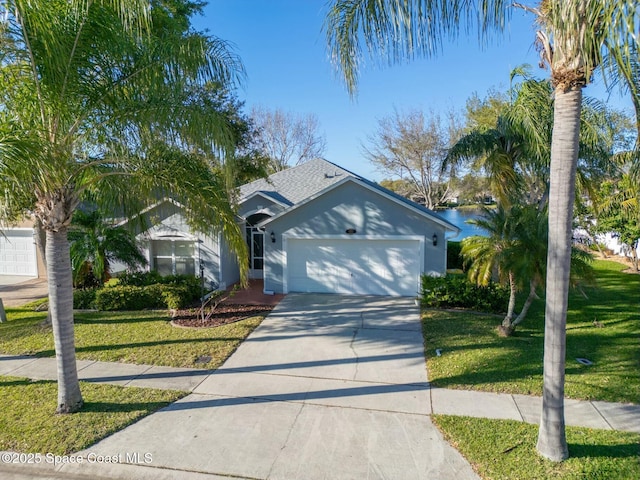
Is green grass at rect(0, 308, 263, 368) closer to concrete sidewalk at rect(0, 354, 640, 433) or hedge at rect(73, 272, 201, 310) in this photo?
concrete sidewalk at rect(0, 354, 640, 433)

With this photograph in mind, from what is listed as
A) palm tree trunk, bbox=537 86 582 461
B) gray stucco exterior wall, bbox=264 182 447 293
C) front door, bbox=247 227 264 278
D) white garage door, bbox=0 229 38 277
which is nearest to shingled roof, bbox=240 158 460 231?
front door, bbox=247 227 264 278

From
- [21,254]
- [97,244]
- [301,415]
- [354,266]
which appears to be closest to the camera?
[301,415]

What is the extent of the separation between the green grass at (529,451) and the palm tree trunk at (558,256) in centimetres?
22

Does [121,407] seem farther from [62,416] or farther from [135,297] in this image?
[135,297]

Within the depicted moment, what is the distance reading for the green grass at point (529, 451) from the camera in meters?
4.61

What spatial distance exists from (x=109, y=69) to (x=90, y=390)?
549 cm

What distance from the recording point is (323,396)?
22.2 ft

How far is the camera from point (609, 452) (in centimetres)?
498

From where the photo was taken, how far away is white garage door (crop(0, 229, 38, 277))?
60.5 ft

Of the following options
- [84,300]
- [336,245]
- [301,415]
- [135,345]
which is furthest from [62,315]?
[336,245]

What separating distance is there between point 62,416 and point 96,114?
475 centimetres

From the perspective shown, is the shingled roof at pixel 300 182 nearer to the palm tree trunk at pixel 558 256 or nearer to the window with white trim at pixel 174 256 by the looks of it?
the window with white trim at pixel 174 256

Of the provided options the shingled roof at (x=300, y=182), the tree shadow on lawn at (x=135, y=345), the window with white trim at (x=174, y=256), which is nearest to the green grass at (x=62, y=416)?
the tree shadow on lawn at (x=135, y=345)

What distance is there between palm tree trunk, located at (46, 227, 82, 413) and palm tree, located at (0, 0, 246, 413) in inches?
0.6
